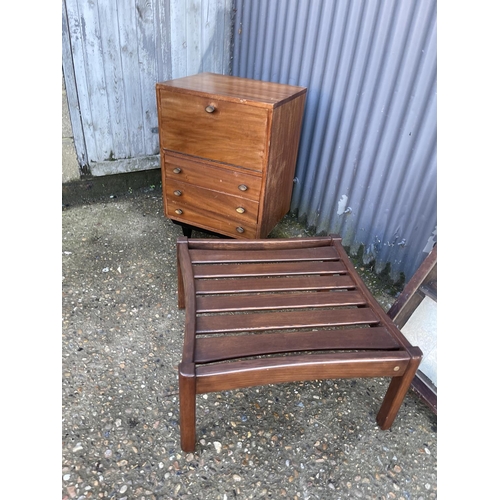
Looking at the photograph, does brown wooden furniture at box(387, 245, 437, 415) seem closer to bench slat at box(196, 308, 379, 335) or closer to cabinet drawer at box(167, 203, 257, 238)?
bench slat at box(196, 308, 379, 335)

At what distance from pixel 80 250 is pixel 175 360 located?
1.14 metres

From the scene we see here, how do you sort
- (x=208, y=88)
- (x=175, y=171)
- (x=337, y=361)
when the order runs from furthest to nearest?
(x=175, y=171)
(x=208, y=88)
(x=337, y=361)

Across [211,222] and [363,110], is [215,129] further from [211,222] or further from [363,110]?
[363,110]

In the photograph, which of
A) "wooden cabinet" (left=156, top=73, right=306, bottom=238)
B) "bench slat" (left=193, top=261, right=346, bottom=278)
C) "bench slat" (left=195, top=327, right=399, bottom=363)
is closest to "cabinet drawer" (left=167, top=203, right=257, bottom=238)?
"wooden cabinet" (left=156, top=73, right=306, bottom=238)

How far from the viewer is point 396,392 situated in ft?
4.99

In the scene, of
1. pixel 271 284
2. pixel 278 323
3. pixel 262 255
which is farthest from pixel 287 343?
pixel 262 255

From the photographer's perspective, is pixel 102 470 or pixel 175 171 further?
pixel 175 171

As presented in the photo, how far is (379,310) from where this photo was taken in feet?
5.23

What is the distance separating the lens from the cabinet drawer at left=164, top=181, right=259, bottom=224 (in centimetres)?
232

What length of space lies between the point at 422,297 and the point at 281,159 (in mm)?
1109

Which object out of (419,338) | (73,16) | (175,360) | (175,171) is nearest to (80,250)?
(175,171)

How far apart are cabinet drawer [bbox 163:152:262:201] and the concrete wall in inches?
34.6

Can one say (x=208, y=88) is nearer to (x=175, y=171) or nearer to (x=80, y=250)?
(x=175, y=171)

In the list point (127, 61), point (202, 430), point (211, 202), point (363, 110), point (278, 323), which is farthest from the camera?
point (127, 61)
